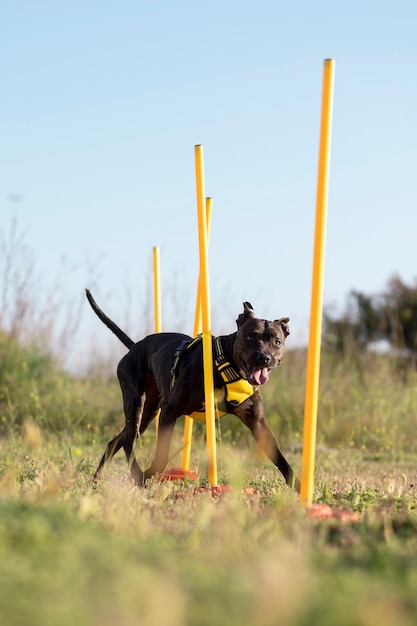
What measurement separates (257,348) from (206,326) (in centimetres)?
37

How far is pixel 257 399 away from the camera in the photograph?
219 inches

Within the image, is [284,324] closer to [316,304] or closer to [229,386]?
[229,386]

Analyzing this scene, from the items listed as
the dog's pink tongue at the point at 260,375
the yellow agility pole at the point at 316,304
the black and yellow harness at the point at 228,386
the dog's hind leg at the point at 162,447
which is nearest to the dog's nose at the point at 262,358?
the dog's pink tongue at the point at 260,375

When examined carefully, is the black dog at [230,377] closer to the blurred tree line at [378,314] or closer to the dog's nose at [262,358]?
the dog's nose at [262,358]

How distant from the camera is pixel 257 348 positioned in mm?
5293

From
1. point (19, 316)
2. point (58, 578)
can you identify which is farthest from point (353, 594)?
point (19, 316)

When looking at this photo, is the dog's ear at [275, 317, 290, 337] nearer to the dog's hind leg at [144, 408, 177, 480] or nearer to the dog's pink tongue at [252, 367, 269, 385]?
the dog's pink tongue at [252, 367, 269, 385]

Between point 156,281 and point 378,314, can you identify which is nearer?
point 156,281

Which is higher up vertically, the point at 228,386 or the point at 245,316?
the point at 245,316

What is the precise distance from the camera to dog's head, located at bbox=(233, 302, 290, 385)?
527 cm

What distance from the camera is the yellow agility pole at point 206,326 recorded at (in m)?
5.29

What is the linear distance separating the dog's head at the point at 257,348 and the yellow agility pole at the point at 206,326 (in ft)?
0.63

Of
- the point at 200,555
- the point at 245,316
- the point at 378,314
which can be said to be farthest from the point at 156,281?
the point at 378,314

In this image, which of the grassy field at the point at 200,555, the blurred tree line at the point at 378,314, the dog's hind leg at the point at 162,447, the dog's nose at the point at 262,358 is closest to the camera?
the grassy field at the point at 200,555
